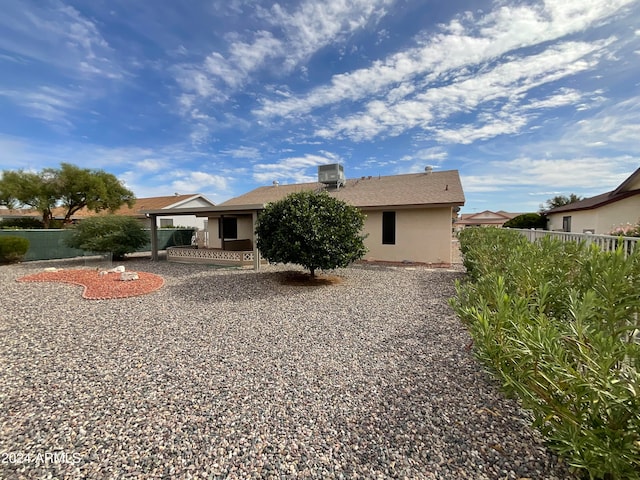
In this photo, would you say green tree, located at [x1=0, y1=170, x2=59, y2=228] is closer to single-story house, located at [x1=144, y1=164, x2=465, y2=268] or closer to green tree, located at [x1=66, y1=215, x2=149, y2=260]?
green tree, located at [x1=66, y1=215, x2=149, y2=260]

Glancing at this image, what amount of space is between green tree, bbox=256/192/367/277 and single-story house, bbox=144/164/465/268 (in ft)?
7.55

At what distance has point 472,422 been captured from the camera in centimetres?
260

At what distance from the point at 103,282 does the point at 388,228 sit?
1097 centimetres

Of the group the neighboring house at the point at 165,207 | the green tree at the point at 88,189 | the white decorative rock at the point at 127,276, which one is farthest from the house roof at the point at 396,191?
the green tree at the point at 88,189

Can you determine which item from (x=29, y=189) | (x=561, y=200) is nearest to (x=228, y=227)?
(x=29, y=189)

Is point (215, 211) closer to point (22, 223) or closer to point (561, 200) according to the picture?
point (22, 223)

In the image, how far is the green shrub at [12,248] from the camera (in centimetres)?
1239

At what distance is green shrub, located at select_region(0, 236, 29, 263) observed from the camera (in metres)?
12.4

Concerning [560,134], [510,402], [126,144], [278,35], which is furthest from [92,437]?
[126,144]

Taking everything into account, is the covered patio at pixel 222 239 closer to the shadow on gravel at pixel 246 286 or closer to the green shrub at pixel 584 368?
the shadow on gravel at pixel 246 286

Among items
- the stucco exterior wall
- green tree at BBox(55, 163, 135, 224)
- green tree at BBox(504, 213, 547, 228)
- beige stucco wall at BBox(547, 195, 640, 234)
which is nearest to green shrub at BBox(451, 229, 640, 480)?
the stucco exterior wall

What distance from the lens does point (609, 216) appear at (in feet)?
50.7

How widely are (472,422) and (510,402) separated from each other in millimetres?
597

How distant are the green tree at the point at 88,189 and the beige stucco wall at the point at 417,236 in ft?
85.7
